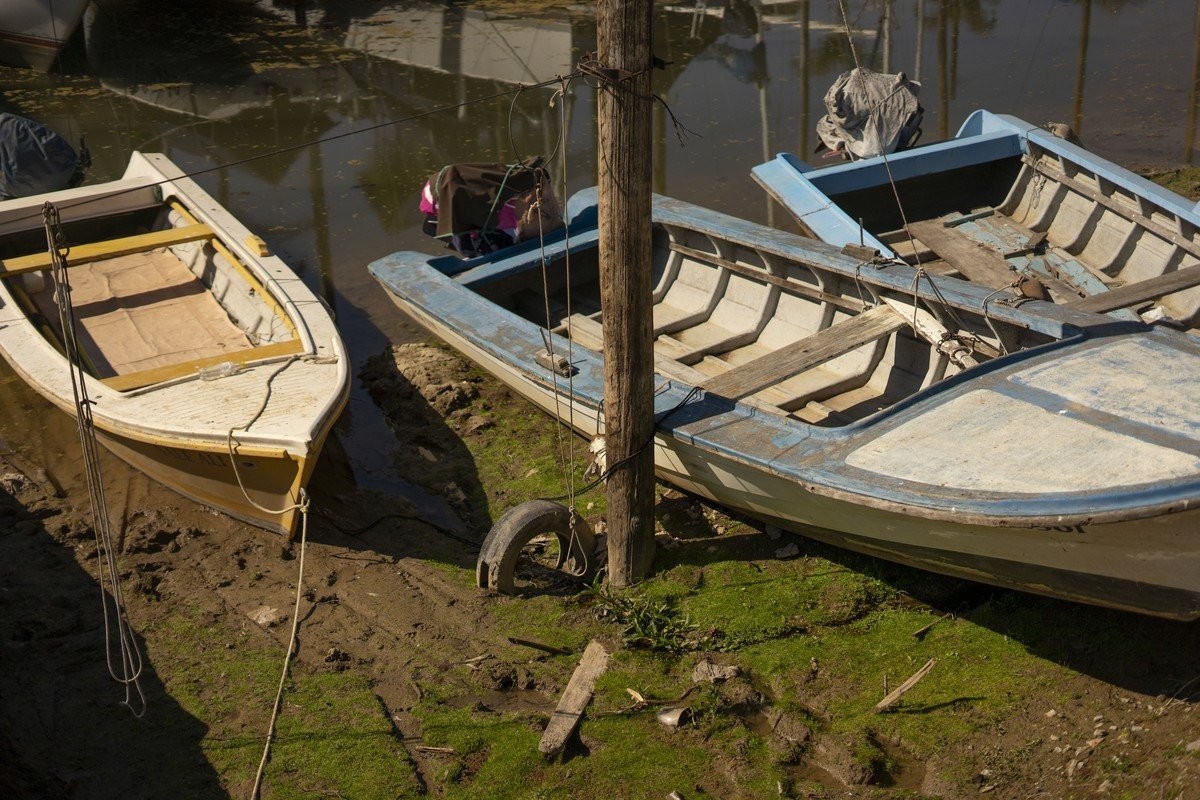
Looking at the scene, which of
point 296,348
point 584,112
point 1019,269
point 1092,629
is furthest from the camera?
point 584,112

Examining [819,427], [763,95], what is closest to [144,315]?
[819,427]

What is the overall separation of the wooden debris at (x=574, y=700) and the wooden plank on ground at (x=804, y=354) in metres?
1.51

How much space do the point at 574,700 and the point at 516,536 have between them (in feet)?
3.30

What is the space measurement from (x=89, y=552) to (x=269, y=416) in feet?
4.77

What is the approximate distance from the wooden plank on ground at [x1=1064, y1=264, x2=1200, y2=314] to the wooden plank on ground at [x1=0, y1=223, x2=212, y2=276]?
6.22 metres

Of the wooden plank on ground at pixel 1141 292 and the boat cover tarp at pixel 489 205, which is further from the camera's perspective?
the boat cover tarp at pixel 489 205

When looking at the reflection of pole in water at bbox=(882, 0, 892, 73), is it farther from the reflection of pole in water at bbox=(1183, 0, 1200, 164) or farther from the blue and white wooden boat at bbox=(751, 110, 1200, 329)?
the blue and white wooden boat at bbox=(751, 110, 1200, 329)

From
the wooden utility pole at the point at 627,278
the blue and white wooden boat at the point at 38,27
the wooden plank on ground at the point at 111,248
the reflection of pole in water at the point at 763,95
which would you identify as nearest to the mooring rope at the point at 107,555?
the wooden plank on ground at the point at 111,248

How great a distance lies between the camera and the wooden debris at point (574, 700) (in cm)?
501

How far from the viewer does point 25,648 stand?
5754 millimetres

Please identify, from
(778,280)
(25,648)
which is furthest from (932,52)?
(25,648)

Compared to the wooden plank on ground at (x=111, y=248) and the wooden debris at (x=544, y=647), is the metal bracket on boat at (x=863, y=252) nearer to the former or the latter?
the wooden debris at (x=544, y=647)

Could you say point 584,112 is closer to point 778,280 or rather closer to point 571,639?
point 778,280

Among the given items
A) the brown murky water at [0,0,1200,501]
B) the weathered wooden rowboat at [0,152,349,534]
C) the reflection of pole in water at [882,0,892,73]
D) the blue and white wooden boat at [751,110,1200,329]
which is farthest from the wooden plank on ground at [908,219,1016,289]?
the reflection of pole in water at [882,0,892,73]
